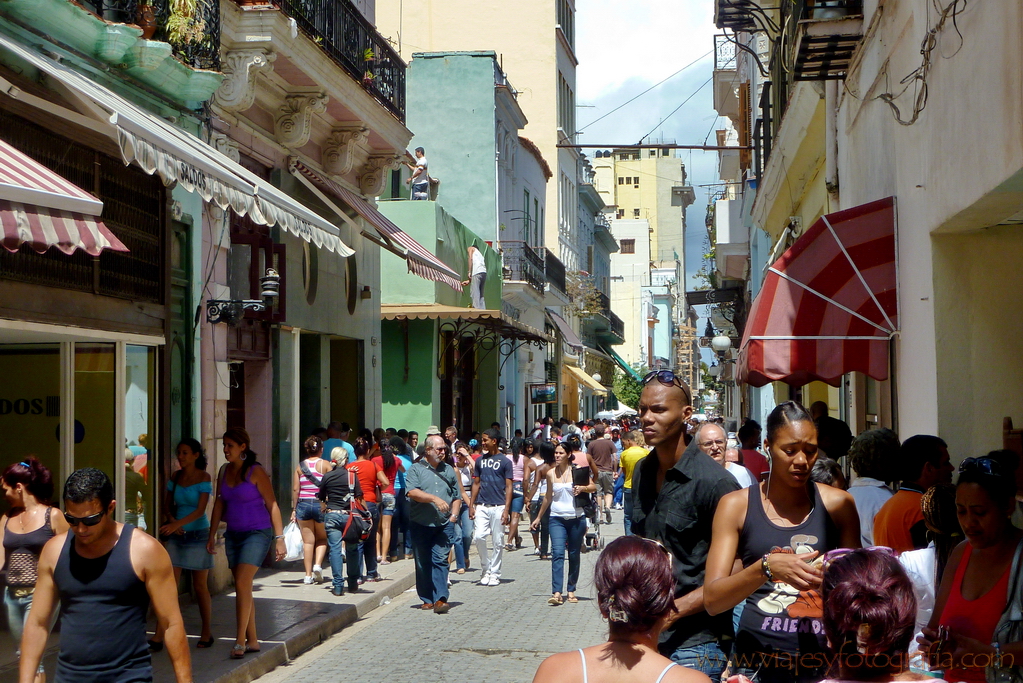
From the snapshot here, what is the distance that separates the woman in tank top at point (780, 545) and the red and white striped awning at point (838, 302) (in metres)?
4.57

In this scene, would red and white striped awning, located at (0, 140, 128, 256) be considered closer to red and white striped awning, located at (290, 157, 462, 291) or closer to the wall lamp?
the wall lamp

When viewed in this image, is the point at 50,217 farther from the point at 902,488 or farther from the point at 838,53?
the point at 838,53

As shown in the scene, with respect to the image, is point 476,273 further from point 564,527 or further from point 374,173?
point 564,527

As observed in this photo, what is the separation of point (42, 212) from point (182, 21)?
5.13 m

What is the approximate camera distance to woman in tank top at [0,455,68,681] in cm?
676

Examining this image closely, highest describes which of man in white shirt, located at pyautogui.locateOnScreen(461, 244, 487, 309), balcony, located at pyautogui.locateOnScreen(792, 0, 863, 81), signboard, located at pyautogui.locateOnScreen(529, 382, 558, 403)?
balcony, located at pyautogui.locateOnScreen(792, 0, 863, 81)

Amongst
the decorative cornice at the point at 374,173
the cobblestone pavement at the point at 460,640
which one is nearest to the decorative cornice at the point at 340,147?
the decorative cornice at the point at 374,173

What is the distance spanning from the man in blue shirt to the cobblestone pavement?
0.28 meters

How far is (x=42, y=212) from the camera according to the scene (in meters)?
6.31

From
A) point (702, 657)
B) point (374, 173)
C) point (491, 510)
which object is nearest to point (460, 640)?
point (491, 510)

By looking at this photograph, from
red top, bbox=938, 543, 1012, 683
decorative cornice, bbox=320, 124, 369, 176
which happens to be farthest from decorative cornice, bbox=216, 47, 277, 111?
red top, bbox=938, 543, 1012, 683

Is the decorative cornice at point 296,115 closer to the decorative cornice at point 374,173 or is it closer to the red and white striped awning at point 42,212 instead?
the decorative cornice at point 374,173

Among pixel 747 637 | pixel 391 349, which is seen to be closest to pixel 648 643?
pixel 747 637

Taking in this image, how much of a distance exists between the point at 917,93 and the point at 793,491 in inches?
165
